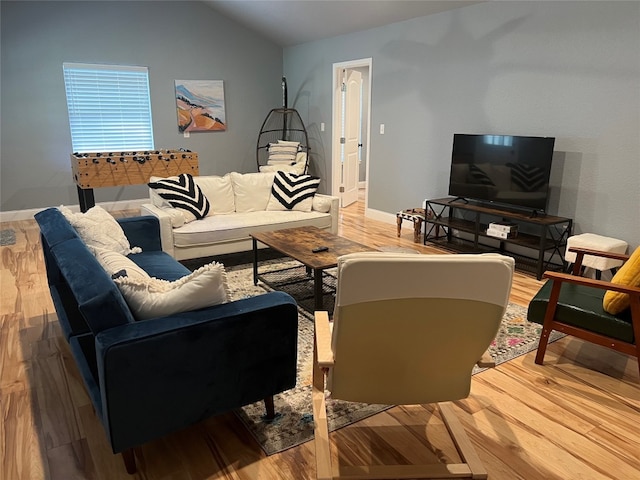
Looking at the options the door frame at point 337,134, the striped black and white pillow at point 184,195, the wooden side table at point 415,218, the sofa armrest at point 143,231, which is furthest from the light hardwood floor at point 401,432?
the door frame at point 337,134

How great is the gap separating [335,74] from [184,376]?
5.78 m

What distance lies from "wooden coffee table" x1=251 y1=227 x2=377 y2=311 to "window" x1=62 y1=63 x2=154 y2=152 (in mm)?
3932

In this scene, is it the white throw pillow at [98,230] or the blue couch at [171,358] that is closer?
the blue couch at [171,358]

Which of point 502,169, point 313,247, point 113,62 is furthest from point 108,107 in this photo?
point 502,169

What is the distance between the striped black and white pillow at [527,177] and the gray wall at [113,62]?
4627mm

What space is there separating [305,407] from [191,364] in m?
0.74

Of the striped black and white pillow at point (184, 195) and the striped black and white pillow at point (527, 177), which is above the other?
the striped black and white pillow at point (527, 177)

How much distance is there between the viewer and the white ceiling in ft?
17.0

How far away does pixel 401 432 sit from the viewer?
2152 millimetres

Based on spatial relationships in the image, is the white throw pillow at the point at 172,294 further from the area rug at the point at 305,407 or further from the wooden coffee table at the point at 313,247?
the wooden coffee table at the point at 313,247

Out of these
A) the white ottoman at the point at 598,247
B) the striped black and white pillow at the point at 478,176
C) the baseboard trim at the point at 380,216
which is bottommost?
the baseboard trim at the point at 380,216

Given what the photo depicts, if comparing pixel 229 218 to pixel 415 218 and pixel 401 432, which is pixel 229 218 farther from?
pixel 401 432

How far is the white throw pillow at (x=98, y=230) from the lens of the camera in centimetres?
277

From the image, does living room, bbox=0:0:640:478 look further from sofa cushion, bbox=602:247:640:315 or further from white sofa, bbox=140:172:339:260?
white sofa, bbox=140:172:339:260
